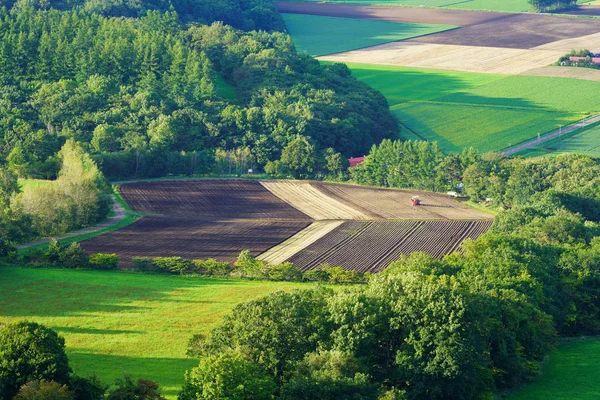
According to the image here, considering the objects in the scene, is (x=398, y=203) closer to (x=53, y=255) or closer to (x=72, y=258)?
(x=72, y=258)

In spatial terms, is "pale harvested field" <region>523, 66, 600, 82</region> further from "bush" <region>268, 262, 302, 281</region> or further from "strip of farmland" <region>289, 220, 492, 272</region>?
"bush" <region>268, 262, 302, 281</region>

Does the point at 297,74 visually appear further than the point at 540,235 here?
Yes

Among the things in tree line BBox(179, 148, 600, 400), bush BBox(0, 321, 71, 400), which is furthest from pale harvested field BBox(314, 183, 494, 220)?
bush BBox(0, 321, 71, 400)

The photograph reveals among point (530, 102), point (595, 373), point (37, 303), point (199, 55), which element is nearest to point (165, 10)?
point (199, 55)

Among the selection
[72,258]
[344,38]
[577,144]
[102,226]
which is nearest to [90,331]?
[72,258]

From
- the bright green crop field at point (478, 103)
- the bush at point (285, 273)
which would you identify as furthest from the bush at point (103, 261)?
the bright green crop field at point (478, 103)

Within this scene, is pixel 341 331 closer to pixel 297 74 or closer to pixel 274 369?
pixel 274 369
